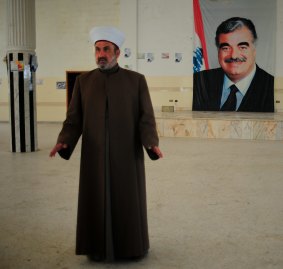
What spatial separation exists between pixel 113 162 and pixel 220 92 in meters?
12.5

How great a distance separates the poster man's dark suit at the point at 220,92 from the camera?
Answer: 14672 mm

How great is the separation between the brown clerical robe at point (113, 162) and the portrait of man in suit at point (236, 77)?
39.8ft

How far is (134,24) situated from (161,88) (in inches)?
97.8

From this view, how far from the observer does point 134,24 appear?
50.8 feet

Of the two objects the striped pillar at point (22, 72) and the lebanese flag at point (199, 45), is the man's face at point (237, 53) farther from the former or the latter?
the striped pillar at point (22, 72)

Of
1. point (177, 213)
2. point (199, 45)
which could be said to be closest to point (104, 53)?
point (177, 213)

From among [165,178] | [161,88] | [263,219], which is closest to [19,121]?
[165,178]

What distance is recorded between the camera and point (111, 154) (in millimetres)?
3162

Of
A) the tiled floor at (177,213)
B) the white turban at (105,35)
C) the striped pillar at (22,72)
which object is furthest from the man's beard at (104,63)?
the striped pillar at (22,72)

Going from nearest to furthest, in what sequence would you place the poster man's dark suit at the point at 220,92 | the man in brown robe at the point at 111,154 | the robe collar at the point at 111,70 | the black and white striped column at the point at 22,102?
the man in brown robe at the point at 111,154 < the robe collar at the point at 111,70 < the black and white striped column at the point at 22,102 < the poster man's dark suit at the point at 220,92

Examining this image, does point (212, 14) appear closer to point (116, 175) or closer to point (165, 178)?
point (165, 178)

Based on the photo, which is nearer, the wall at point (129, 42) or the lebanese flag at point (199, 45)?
the lebanese flag at point (199, 45)

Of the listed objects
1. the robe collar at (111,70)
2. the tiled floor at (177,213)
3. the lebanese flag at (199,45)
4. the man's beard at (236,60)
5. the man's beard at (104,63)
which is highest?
the lebanese flag at (199,45)

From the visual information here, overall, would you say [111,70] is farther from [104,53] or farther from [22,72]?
[22,72]
